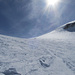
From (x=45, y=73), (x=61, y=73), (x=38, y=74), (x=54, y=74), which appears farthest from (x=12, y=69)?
(x=61, y=73)

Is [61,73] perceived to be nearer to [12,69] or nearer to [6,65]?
[12,69]

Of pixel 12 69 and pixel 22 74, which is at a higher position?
pixel 12 69

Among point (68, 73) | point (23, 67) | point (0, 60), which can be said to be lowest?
point (68, 73)

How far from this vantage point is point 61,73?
2807mm

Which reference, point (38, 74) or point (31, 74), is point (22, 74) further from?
point (38, 74)

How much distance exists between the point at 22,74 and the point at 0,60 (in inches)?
45.2

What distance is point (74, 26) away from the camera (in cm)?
1817

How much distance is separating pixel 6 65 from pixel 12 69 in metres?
0.32

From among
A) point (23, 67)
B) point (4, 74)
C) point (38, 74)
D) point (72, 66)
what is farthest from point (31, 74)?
point (72, 66)

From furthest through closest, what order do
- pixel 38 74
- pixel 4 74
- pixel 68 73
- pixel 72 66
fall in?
1. pixel 72 66
2. pixel 68 73
3. pixel 38 74
4. pixel 4 74

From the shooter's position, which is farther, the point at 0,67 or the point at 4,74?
the point at 0,67

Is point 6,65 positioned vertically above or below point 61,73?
above

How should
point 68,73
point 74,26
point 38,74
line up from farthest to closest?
point 74,26 < point 68,73 < point 38,74

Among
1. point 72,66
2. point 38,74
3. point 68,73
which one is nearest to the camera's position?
point 38,74
